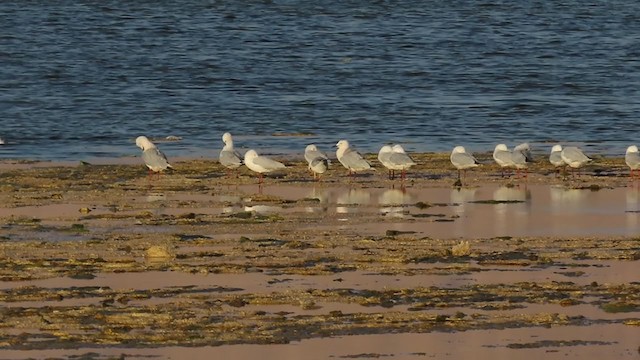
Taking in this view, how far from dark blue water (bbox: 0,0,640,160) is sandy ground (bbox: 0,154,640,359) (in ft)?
18.6

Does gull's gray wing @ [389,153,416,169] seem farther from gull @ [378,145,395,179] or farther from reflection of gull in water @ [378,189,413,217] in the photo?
reflection of gull in water @ [378,189,413,217]

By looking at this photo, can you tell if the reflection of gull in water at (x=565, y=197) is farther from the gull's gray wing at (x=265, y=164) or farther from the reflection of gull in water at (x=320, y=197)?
the gull's gray wing at (x=265, y=164)

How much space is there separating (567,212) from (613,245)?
8.16 ft

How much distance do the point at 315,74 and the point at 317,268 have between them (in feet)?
77.2

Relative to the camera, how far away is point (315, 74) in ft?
119

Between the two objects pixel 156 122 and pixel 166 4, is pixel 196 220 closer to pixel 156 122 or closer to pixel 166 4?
pixel 156 122

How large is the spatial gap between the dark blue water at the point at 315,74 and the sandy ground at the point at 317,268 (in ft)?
18.6

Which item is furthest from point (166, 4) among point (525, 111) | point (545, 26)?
point (525, 111)

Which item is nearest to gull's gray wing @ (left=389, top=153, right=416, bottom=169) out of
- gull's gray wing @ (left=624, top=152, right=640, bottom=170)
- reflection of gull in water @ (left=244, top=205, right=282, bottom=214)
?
gull's gray wing @ (left=624, top=152, right=640, bottom=170)

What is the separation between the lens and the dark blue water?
86.5ft

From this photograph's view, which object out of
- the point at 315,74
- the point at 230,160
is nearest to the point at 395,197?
the point at 230,160

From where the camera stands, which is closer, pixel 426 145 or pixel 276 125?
pixel 426 145

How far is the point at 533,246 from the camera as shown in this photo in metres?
14.2

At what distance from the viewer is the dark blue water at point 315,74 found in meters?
26.4
